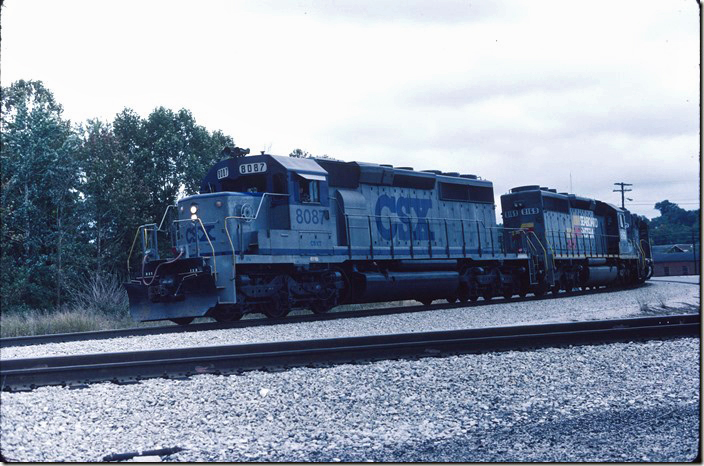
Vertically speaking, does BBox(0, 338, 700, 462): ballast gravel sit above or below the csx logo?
below

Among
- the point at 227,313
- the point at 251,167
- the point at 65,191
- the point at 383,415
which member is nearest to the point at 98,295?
the point at 65,191

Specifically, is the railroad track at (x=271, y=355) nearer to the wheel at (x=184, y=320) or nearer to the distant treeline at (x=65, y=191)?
the distant treeline at (x=65, y=191)

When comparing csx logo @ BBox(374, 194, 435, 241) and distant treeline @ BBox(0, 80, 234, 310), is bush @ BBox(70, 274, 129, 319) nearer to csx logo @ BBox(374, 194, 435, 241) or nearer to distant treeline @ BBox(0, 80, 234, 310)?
distant treeline @ BBox(0, 80, 234, 310)

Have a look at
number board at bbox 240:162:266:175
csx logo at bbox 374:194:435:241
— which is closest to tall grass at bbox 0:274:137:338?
number board at bbox 240:162:266:175

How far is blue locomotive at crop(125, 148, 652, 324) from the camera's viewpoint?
10.5 m

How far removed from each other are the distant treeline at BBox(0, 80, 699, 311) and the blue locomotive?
4.41ft

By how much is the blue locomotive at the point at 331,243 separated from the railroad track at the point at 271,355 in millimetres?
1559

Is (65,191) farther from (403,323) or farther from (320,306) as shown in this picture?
(320,306)

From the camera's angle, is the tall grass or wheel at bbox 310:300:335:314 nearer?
the tall grass

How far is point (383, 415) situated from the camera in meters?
4.57

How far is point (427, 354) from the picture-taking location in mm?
6621

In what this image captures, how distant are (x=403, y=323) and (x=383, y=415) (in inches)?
240

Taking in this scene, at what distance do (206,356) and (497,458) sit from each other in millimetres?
3458

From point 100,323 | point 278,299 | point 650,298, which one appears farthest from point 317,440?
point 650,298
